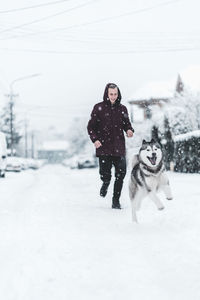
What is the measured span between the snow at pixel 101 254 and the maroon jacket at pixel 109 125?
1121 mm

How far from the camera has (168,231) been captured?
526 centimetres

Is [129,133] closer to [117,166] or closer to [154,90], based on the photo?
[117,166]

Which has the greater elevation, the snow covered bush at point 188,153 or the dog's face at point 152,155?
the dog's face at point 152,155

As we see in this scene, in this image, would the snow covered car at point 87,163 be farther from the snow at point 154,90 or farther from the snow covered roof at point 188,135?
the snow covered roof at point 188,135

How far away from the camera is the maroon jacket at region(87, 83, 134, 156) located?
709cm

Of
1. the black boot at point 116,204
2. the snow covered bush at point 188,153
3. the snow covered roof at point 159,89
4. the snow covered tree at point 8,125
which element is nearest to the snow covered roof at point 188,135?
the snow covered bush at point 188,153

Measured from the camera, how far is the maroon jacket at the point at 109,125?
279 inches

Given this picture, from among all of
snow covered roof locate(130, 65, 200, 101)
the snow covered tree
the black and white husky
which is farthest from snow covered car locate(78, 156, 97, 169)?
the black and white husky

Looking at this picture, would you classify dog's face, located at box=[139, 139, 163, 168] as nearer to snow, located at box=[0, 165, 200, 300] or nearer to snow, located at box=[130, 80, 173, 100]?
snow, located at box=[0, 165, 200, 300]

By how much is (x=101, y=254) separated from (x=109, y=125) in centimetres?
334

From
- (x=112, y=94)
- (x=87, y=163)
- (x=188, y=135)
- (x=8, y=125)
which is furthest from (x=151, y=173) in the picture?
(x=8, y=125)

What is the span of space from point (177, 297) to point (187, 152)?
53.0 feet

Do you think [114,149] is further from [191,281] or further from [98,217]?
[191,281]

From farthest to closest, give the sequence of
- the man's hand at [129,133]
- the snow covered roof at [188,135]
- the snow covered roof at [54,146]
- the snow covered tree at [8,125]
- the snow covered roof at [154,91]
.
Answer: the snow covered roof at [54,146]
the snow covered tree at [8,125]
the snow covered roof at [154,91]
the snow covered roof at [188,135]
the man's hand at [129,133]
